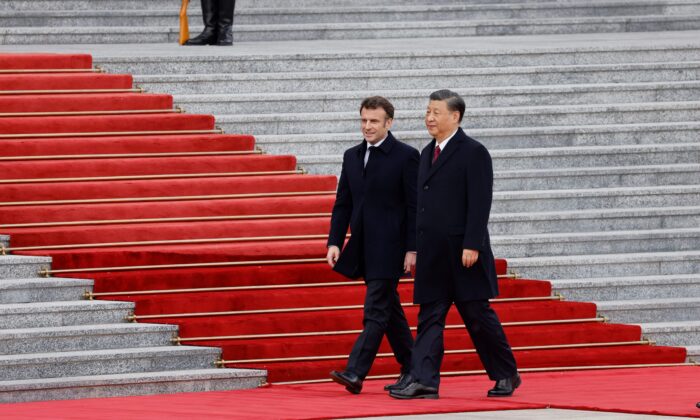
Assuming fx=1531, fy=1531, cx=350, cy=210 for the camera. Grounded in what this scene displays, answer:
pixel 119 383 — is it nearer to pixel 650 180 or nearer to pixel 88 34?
pixel 650 180

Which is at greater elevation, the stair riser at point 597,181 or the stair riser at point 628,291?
the stair riser at point 597,181

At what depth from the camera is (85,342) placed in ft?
26.0

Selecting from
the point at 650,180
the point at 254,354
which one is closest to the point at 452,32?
the point at 650,180

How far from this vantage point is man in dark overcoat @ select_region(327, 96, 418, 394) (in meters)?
7.18

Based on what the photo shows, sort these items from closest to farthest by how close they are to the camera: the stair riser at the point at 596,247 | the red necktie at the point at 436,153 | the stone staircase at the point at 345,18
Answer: the red necktie at the point at 436,153 < the stair riser at the point at 596,247 < the stone staircase at the point at 345,18

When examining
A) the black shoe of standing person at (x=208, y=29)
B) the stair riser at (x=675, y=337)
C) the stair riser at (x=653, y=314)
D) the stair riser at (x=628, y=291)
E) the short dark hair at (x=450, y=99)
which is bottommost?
the stair riser at (x=675, y=337)

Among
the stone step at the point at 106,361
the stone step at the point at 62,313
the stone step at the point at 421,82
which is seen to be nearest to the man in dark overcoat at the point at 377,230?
the stone step at the point at 106,361

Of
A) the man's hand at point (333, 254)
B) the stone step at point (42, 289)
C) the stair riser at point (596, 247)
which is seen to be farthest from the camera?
the stair riser at point (596, 247)

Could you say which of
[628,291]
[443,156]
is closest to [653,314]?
[628,291]

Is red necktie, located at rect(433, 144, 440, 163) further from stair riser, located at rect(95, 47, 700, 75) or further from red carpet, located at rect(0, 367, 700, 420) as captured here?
stair riser, located at rect(95, 47, 700, 75)

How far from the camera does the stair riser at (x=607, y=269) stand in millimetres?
9180

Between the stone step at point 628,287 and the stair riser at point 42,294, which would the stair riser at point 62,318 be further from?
the stone step at point 628,287

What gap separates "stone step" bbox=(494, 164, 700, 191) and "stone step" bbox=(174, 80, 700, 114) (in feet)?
3.45

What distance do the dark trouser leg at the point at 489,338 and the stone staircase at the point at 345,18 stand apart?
691 centimetres
